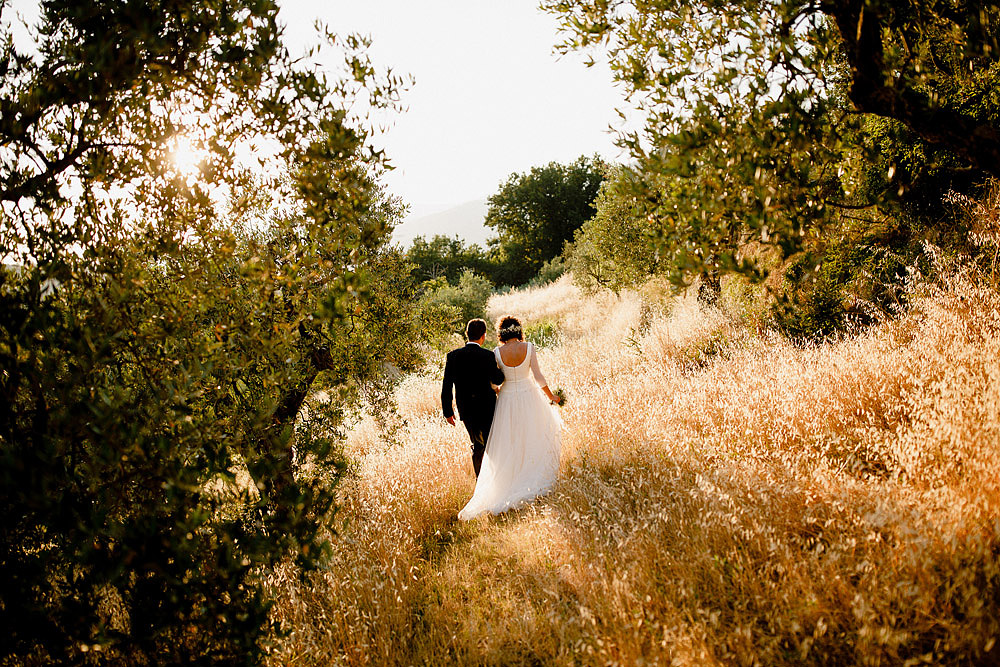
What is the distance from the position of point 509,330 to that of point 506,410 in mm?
1192

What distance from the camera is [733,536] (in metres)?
3.87

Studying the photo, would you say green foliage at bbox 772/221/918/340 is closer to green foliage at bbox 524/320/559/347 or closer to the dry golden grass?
the dry golden grass

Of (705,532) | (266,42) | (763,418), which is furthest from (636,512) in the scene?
(266,42)

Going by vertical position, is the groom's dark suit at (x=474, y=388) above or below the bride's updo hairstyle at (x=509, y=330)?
below

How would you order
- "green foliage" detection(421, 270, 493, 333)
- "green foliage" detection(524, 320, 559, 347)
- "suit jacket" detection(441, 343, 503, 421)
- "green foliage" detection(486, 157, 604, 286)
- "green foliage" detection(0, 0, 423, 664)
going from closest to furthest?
1. "green foliage" detection(0, 0, 423, 664)
2. "suit jacket" detection(441, 343, 503, 421)
3. "green foliage" detection(524, 320, 559, 347)
4. "green foliage" detection(421, 270, 493, 333)
5. "green foliage" detection(486, 157, 604, 286)

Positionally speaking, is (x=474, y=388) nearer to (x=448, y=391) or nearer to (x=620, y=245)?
(x=448, y=391)

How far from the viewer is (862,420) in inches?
215

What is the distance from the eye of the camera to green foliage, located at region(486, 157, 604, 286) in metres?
49.2

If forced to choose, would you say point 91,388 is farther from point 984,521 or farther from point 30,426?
point 984,521

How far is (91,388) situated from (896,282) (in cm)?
1075

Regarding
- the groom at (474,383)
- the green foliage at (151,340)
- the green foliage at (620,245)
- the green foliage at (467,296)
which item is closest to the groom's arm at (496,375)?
the groom at (474,383)

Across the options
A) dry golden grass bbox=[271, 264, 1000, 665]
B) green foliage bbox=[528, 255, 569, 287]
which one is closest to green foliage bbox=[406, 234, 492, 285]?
green foliage bbox=[528, 255, 569, 287]

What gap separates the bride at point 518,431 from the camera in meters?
7.04

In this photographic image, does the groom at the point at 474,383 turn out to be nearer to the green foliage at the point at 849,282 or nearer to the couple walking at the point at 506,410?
the couple walking at the point at 506,410
